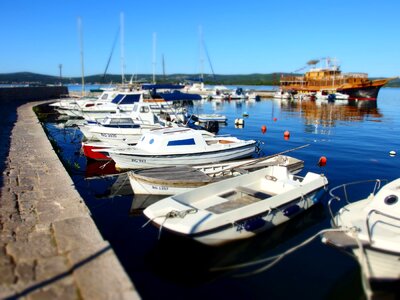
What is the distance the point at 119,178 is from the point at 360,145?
1748cm

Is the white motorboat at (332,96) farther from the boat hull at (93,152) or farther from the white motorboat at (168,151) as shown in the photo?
the boat hull at (93,152)

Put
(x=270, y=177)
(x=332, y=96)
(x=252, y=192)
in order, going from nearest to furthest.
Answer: (x=252, y=192) < (x=270, y=177) < (x=332, y=96)

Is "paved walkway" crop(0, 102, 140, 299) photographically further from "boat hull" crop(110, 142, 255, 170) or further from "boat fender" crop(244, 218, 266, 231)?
"boat hull" crop(110, 142, 255, 170)

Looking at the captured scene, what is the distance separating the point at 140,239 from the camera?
879 cm

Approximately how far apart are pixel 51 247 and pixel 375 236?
6.33m

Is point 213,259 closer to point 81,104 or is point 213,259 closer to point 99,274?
point 99,274

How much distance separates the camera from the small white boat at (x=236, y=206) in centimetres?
772

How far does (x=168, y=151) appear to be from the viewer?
14.5 meters

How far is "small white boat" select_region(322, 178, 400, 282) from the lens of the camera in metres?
6.40

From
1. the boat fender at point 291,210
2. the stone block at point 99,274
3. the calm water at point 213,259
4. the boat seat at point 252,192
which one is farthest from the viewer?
the boat seat at point 252,192

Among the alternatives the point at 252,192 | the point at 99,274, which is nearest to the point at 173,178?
the point at 252,192

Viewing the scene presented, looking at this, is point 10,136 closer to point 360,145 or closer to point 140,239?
point 140,239

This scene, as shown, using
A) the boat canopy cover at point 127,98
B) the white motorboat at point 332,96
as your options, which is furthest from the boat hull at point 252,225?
the white motorboat at point 332,96

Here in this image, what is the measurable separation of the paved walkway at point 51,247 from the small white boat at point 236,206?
6.42 ft
